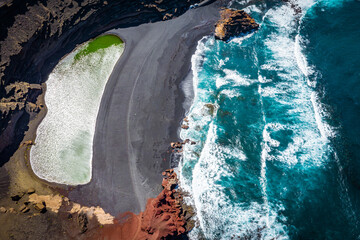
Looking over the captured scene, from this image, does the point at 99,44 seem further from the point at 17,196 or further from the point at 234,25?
the point at 17,196

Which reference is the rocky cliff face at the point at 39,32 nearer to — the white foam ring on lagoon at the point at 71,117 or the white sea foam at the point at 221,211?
the white foam ring on lagoon at the point at 71,117

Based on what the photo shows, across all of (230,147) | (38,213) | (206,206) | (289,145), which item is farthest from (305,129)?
(38,213)

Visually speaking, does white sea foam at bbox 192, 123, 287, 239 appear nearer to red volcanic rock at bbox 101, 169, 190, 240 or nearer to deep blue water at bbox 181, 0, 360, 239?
deep blue water at bbox 181, 0, 360, 239

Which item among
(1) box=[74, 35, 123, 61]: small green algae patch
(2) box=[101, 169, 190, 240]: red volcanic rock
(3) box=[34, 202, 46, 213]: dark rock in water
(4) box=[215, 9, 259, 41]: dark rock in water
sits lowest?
(2) box=[101, 169, 190, 240]: red volcanic rock

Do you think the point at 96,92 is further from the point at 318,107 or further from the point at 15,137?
the point at 318,107

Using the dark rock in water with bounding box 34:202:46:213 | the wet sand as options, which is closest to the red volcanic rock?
the wet sand

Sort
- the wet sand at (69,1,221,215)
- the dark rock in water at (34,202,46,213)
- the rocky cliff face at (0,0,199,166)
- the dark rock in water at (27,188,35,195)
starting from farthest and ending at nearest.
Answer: the rocky cliff face at (0,0,199,166) → the wet sand at (69,1,221,215) → the dark rock in water at (27,188,35,195) → the dark rock in water at (34,202,46,213)

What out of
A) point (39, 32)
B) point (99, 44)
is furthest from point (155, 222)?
point (39, 32)
